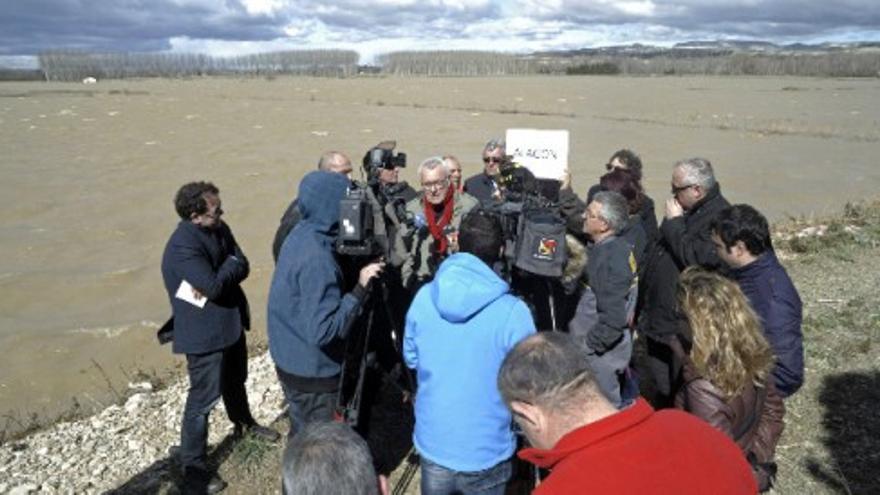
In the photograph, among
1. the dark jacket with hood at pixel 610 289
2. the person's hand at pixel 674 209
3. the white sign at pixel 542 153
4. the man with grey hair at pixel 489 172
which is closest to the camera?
the dark jacket with hood at pixel 610 289

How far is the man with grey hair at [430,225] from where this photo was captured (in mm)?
4898

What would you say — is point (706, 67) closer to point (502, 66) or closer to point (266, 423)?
point (502, 66)

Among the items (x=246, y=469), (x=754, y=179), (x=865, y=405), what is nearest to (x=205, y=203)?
(x=246, y=469)

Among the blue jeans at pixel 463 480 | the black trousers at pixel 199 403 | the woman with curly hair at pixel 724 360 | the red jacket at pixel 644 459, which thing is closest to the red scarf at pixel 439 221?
the black trousers at pixel 199 403

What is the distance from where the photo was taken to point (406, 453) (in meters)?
4.68

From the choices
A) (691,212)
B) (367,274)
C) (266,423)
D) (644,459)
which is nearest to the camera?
(644,459)

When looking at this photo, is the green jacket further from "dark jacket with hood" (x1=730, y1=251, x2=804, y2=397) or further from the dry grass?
the dry grass

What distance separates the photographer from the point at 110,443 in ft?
17.7

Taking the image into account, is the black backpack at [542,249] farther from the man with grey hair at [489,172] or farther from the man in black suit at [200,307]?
the man with grey hair at [489,172]

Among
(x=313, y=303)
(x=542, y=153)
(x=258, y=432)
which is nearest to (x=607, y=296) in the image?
(x=313, y=303)

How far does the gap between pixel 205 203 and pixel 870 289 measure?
23.3 feet

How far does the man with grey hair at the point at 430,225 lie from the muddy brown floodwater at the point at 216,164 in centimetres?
414

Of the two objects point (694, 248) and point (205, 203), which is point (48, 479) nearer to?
point (205, 203)

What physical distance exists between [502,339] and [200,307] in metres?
2.31
